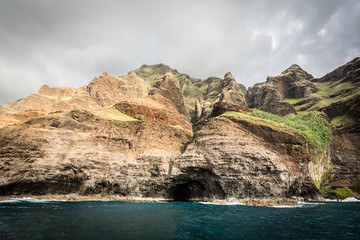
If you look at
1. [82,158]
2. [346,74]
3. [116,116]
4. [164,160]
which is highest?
[346,74]

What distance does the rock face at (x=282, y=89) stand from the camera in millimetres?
108938

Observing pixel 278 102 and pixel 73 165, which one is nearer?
pixel 73 165

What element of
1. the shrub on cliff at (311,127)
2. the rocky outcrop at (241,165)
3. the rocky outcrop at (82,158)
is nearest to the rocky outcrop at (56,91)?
the rocky outcrop at (82,158)

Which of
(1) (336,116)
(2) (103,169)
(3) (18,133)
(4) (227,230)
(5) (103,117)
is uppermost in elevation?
(1) (336,116)

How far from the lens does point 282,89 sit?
13462 cm

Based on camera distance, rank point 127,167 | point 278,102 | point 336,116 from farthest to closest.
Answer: point 278,102, point 336,116, point 127,167

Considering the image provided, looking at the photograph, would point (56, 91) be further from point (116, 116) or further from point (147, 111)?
point (116, 116)

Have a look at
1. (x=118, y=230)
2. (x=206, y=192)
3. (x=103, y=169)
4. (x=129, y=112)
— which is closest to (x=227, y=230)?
(x=118, y=230)

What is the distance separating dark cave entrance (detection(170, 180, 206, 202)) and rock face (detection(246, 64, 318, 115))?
80828 mm

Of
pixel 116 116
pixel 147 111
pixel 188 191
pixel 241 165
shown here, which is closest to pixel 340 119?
pixel 241 165

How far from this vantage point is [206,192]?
131ft

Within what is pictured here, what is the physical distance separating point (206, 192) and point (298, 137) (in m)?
25.5

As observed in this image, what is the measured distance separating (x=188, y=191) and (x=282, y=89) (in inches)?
4894

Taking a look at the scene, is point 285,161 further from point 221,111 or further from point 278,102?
point 278,102
